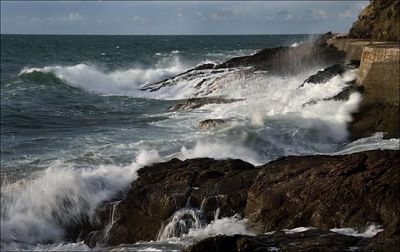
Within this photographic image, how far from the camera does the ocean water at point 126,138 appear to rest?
864cm

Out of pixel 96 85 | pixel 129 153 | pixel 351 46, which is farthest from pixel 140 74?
pixel 129 153

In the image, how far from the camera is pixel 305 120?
14422 millimetres

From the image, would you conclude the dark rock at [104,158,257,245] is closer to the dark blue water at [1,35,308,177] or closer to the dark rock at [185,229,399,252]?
the dark rock at [185,229,399,252]

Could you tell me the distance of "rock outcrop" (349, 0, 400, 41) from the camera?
64.8 feet

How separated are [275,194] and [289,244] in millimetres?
2088

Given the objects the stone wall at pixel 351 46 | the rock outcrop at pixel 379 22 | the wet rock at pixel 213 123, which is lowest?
the wet rock at pixel 213 123

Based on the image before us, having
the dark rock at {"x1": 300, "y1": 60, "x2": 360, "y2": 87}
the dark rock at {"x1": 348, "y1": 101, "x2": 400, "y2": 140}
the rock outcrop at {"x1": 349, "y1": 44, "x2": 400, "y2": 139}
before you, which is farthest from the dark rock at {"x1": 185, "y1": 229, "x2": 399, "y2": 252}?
the dark rock at {"x1": 300, "y1": 60, "x2": 360, "y2": 87}

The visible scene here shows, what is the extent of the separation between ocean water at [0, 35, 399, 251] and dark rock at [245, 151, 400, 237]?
0.48 m

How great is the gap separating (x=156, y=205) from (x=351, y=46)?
14.7m

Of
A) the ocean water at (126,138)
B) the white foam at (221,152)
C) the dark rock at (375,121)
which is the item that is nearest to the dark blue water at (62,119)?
the ocean water at (126,138)

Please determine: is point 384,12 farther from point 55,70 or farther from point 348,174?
point 55,70

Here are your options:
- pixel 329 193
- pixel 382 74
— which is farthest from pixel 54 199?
pixel 382 74

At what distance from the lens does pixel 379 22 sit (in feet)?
69.8

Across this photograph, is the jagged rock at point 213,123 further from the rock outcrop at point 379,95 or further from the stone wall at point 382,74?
the stone wall at point 382,74
